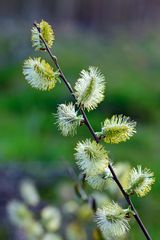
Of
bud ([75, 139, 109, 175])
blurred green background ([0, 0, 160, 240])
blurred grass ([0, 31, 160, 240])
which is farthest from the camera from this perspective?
blurred green background ([0, 0, 160, 240])

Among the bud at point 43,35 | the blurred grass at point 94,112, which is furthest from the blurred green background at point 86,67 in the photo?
the bud at point 43,35

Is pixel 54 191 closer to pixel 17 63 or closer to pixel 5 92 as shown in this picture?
pixel 5 92

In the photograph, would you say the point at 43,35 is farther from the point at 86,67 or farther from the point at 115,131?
the point at 86,67

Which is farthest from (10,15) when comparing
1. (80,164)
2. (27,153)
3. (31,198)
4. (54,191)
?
(80,164)

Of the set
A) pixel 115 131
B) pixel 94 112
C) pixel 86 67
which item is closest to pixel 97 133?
pixel 115 131

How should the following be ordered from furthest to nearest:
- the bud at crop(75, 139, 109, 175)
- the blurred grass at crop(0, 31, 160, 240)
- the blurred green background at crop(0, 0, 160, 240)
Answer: the blurred green background at crop(0, 0, 160, 240), the blurred grass at crop(0, 31, 160, 240), the bud at crop(75, 139, 109, 175)

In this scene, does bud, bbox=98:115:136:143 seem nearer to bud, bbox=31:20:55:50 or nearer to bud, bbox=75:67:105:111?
bud, bbox=75:67:105:111

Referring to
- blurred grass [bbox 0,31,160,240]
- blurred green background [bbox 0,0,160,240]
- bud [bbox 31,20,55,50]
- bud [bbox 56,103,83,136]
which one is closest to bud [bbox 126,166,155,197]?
bud [bbox 56,103,83,136]
